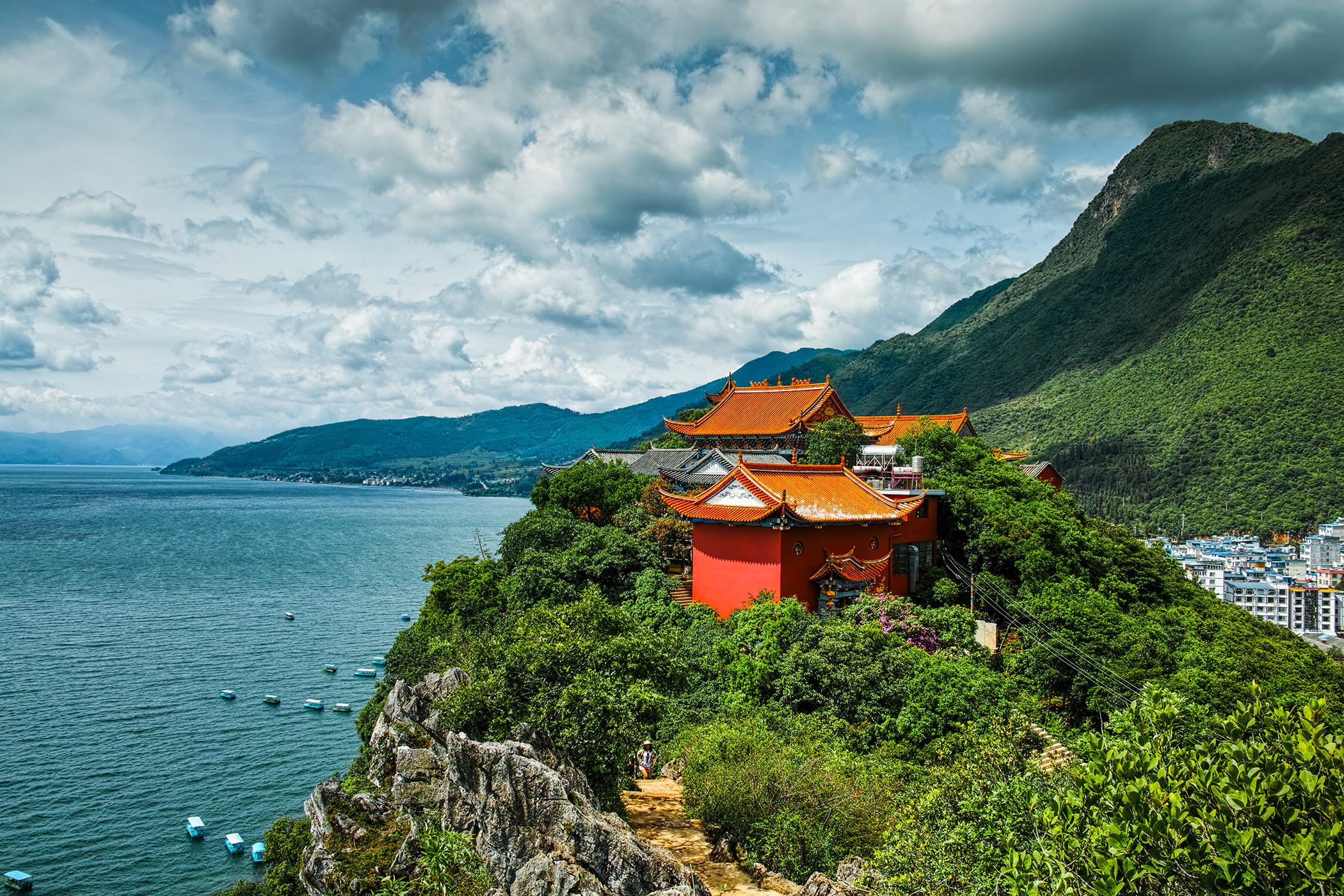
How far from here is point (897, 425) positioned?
125 feet

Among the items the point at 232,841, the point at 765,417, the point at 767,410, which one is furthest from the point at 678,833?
the point at 767,410

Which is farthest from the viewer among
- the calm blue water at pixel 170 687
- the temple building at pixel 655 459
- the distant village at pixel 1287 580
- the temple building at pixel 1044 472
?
the distant village at pixel 1287 580

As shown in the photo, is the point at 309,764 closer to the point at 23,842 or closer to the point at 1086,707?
the point at 23,842

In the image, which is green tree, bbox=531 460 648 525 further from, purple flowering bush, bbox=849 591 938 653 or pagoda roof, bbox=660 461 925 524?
purple flowering bush, bbox=849 591 938 653

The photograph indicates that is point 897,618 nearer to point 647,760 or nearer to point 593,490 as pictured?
point 647,760

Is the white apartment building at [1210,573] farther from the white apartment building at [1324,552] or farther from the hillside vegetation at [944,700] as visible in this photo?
the hillside vegetation at [944,700]

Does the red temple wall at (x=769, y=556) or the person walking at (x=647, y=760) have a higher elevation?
the red temple wall at (x=769, y=556)

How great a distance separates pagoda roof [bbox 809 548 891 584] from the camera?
24797 mm

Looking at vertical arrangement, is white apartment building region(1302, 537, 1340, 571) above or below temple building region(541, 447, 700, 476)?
below

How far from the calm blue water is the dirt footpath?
1303 centimetres

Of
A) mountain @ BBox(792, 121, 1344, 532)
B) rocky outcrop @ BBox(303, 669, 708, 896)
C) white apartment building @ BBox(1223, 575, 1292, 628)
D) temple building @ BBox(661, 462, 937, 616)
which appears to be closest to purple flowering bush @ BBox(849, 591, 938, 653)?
temple building @ BBox(661, 462, 937, 616)

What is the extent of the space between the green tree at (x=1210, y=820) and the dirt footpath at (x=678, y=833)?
623 centimetres

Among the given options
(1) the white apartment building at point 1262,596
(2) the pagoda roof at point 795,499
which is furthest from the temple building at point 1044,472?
(1) the white apartment building at point 1262,596

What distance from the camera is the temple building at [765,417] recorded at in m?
33.8
